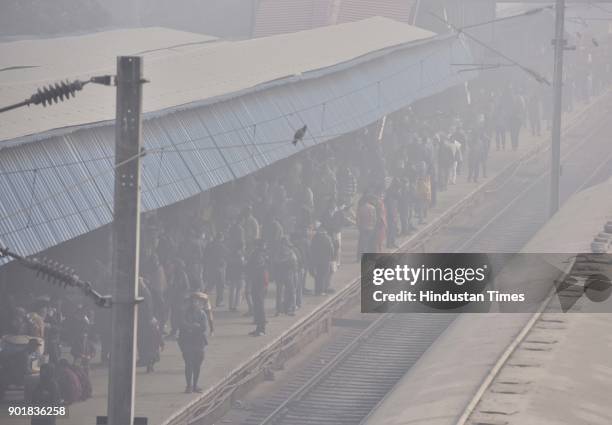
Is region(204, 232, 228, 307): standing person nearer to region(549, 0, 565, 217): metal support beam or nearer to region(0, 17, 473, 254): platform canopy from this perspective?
region(0, 17, 473, 254): platform canopy

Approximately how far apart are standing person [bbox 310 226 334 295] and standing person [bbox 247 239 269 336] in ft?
8.15

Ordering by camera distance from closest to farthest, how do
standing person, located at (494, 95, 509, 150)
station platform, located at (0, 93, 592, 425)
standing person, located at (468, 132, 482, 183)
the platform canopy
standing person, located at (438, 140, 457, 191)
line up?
station platform, located at (0, 93, 592, 425)
the platform canopy
standing person, located at (438, 140, 457, 191)
standing person, located at (468, 132, 482, 183)
standing person, located at (494, 95, 509, 150)

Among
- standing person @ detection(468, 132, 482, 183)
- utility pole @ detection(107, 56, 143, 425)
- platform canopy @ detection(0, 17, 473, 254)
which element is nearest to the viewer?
utility pole @ detection(107, 56, 143, 425)

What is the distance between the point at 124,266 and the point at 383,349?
439 inches

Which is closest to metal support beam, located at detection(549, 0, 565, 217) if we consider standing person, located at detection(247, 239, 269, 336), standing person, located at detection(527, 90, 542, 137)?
standing person, located at detection(247, 239, 269, 336)

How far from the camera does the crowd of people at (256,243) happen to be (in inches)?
693

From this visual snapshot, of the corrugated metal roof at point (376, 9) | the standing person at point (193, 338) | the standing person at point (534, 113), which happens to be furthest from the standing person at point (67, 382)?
the standing person at point (534, 113)

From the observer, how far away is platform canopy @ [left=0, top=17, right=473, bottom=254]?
1711 centimetres

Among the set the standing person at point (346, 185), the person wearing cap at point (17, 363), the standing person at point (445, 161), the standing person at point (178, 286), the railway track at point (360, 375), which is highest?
the standing person at point (445, 161)

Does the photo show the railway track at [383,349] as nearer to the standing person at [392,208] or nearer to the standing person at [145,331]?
the standing person at [392,208]

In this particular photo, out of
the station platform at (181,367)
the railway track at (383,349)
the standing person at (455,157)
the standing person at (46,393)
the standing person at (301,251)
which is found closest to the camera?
the standing person at (46,393)

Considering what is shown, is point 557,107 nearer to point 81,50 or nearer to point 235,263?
point 235,263

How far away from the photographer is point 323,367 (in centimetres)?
2052

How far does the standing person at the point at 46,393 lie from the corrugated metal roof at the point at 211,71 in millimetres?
3222
